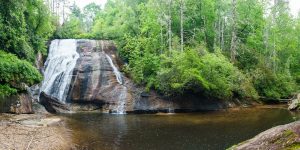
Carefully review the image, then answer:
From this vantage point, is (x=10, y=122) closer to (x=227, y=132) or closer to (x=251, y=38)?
(x=227, y=132)

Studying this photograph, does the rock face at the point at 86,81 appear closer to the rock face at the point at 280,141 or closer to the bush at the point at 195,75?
the bush at the point at 195,75

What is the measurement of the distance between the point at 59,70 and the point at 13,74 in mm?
9451

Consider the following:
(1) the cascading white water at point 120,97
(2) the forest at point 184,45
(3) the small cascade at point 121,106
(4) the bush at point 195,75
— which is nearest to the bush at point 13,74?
(2) the forest at point 184,45

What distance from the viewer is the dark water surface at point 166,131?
15984 mm

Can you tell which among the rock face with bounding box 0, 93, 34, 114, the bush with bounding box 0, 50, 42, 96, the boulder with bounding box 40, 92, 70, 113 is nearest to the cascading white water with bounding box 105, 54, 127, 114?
the boulder with bounding box 40, 92, 70, 113

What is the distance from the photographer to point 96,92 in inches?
1193

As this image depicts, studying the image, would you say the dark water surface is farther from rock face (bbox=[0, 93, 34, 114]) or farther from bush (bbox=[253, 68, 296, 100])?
bush (bbox=[253, 68, 296, 100])

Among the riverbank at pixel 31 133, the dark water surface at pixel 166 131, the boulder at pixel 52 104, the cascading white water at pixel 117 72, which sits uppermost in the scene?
the cascading white water at pixel 117 72

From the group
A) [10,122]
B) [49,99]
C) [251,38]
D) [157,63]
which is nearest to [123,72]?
[157,63]

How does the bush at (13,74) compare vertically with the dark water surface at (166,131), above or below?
above

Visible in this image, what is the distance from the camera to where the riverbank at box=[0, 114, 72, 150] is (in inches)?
566

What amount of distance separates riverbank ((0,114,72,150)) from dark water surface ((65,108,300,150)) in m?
0.78

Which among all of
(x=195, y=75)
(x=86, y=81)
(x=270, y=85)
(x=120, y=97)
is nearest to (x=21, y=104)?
(x=86, y=81)

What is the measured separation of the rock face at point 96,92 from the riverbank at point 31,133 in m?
7.69
